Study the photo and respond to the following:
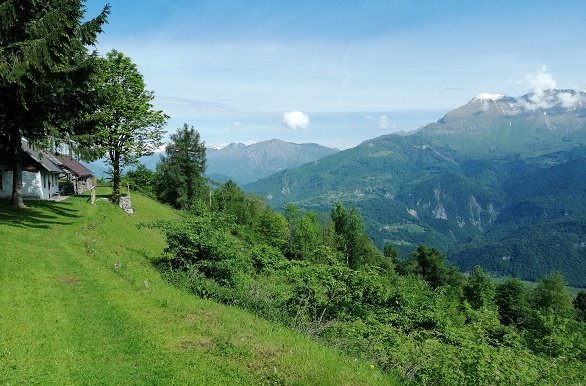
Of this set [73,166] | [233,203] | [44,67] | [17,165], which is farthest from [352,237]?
[44,67]

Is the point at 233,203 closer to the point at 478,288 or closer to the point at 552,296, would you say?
the point at 478,288

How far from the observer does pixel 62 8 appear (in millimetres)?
27344

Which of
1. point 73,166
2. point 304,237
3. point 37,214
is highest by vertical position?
point 73,166

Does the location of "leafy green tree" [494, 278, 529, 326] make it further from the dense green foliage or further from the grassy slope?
the grassy slope

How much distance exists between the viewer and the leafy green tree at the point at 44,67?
23938 millimetres

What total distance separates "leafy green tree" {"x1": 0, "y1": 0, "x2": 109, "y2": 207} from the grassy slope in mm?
8511

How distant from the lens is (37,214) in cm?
3300

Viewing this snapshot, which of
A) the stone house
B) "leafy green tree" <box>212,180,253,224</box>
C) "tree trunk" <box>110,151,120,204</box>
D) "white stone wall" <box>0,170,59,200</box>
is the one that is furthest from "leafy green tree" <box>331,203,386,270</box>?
"white stone wall" <box>0,170,59,200</box>

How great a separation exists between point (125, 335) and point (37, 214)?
22463 mm

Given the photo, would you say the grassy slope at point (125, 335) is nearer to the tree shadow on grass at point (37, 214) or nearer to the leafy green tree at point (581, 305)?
the tree shadow on grass at point (37, 214)

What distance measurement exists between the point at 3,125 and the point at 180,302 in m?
21.3

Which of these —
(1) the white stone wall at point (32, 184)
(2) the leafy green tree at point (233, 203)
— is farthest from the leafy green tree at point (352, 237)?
(1) the white stone wall at point (32, 184)

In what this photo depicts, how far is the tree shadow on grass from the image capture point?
95.3ft

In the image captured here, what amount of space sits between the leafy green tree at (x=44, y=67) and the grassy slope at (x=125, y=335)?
335 inches
